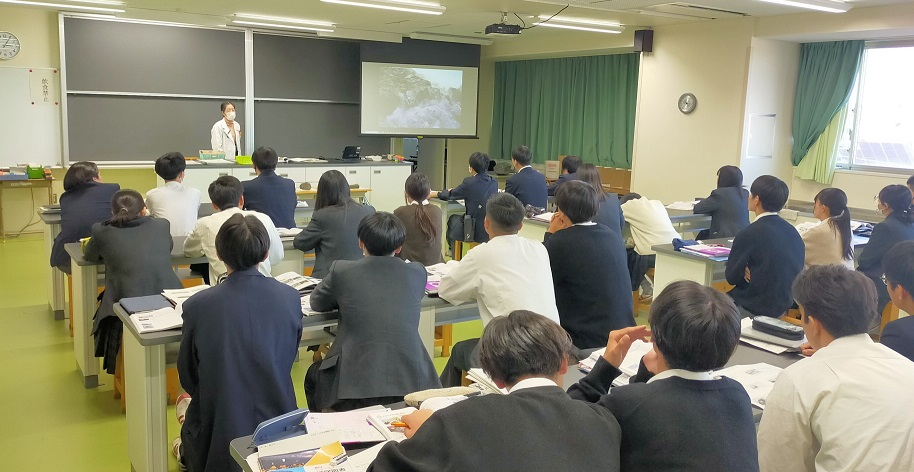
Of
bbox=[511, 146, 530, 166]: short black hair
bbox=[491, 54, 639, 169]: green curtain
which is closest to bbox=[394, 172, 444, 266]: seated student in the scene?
bbox=[511, 146, 530, 166]: short black hair

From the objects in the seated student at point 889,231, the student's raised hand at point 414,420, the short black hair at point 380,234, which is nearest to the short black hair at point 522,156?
the seated student at point 889,231

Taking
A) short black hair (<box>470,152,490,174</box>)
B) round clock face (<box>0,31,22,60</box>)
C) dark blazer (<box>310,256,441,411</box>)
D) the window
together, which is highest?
round clock face (<box>0,31,22,60</box>)

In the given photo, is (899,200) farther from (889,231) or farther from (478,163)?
(478,163)

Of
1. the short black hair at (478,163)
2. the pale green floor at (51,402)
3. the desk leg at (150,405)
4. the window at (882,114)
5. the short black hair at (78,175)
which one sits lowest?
the pale green floor at (51,402)

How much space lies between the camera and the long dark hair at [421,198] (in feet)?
15.7

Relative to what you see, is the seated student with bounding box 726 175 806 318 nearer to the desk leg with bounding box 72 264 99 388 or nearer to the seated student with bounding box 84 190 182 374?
the seated student with bounding box 84 190 182 374

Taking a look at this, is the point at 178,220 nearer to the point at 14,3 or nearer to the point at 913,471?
the point at 913,471

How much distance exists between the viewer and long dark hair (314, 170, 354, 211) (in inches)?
173

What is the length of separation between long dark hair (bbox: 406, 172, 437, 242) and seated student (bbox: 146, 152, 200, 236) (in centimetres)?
147

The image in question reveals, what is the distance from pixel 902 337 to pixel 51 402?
412 centimetres

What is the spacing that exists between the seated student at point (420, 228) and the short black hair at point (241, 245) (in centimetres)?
214

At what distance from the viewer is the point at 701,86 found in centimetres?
864

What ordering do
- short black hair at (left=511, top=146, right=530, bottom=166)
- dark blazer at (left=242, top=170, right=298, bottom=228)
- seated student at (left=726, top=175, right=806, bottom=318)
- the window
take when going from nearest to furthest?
seated student at (left=726, top=175, right=806, bottom=318) < dark blazer at (left=242, top=170, right=298, bottom=228) < short black hair at (left=511, top=146, right=530, bottom=166) < the window

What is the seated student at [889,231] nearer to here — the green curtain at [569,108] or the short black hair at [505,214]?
the short black hair at [505,214]
